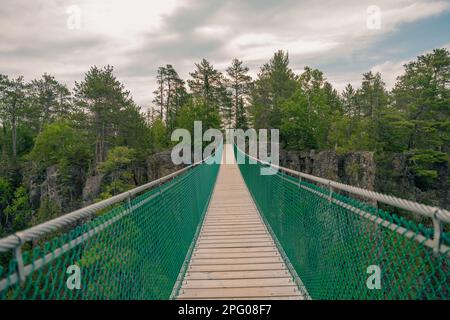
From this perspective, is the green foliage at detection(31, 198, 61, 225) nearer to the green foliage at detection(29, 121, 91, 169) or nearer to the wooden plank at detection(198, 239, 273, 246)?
the green foliage at detection(29, 121, 91, 169)

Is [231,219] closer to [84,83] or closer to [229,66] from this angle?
[84,83]

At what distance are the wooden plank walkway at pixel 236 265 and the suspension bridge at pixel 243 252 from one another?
0.01 metres

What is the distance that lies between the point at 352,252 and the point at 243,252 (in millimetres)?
2337

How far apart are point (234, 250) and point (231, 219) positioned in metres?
1.85

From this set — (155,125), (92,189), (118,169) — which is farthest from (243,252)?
(155,125)

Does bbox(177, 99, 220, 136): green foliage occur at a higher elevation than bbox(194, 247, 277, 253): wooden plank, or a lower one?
higher

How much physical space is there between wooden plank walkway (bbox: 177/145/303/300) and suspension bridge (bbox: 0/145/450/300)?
0.05 ft

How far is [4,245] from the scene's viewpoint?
106 centimetres

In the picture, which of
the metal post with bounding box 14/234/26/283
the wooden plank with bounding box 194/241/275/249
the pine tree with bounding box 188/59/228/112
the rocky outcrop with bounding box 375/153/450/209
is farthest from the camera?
the pine tree with bounding box 188/59/228/112

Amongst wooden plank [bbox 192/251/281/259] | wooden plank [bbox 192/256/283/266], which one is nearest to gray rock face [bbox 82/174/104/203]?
wooden plank [bbox 192/251/281/259]

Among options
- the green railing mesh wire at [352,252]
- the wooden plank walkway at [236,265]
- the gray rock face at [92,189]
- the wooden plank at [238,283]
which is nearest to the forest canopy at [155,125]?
the gray rock face at [92,189]

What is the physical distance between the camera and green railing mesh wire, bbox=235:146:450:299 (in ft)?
4.95
